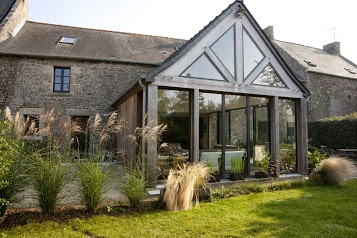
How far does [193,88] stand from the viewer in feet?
21.3

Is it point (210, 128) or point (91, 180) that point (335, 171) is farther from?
point (91, 180)

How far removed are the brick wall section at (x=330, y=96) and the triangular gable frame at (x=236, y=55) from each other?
1014 centimetres

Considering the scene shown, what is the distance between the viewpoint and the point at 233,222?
13.4 feet

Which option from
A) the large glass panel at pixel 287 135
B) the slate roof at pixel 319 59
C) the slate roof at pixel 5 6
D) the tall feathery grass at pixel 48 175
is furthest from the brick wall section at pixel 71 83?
the slate roof at pixel 319 59

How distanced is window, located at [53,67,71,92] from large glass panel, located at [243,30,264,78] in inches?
343

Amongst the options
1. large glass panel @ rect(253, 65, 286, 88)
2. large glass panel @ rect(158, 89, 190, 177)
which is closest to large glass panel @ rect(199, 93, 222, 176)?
large glass panel @ rect(158, 89, 190, 177)

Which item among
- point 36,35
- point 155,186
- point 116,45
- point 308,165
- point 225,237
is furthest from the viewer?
point 116,45

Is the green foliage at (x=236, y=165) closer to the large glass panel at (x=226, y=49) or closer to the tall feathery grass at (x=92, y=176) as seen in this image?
the large glass panel at (x=226, y=49)

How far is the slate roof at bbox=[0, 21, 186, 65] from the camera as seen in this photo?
11844mm

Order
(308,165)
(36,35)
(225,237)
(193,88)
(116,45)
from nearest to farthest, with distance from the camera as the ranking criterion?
(225,237) → (193,88) → (308,165) → (36,35) → (116,45)

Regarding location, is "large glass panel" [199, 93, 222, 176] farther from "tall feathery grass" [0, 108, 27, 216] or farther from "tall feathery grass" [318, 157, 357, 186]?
"tall feathery grass" [0, 108, 27, 216]

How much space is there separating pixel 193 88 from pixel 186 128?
1.05 metres

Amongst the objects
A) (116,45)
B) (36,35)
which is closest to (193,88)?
(116,45)

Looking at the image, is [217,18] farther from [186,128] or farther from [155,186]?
[155,186]
